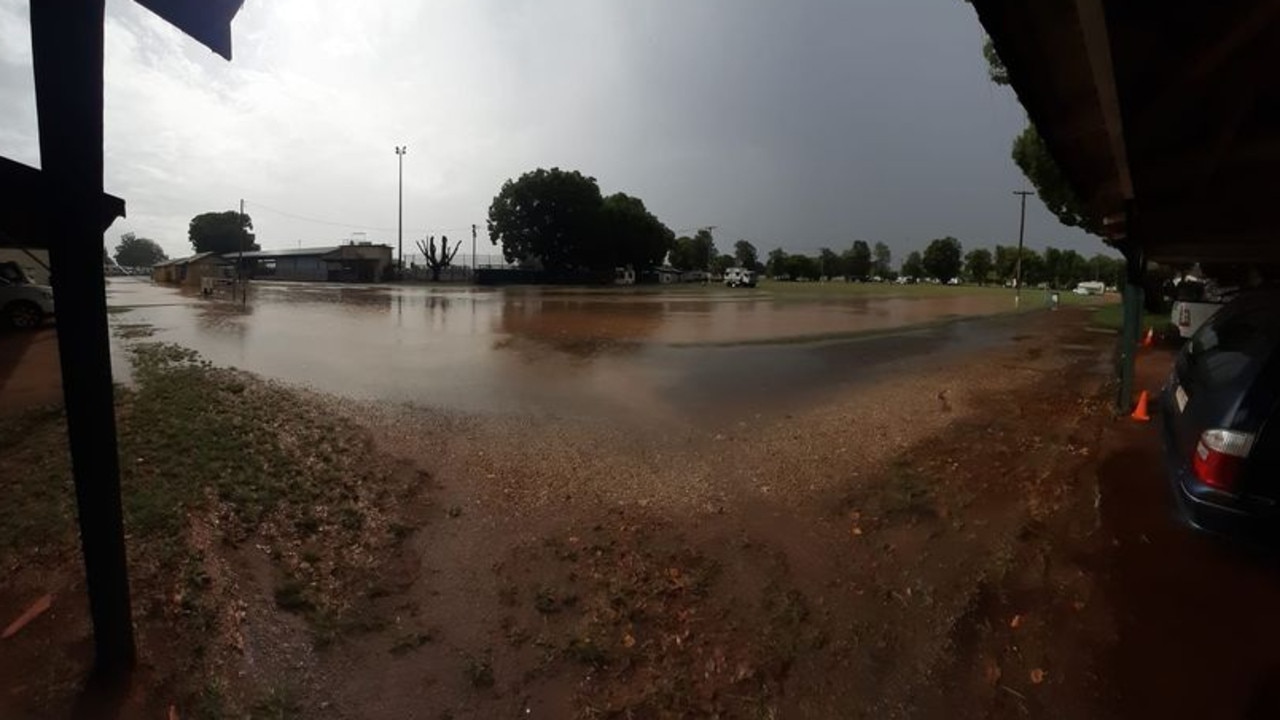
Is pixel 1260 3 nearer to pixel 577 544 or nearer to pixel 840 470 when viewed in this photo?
pixel 840 470

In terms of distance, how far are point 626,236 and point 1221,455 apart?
63.1 meters

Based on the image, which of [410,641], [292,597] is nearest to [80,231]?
[292,597]

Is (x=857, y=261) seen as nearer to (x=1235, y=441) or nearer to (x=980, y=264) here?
(x=980, y=264)

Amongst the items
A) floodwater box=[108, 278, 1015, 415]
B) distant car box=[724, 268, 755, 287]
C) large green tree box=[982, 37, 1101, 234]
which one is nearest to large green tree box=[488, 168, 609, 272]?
distant car box=[724, 268, 755, 287]

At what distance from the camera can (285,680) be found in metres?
3.09

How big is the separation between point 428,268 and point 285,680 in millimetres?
68283

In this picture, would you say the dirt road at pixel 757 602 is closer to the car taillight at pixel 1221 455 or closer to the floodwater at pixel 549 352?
the car taillight at pixel 1221 455

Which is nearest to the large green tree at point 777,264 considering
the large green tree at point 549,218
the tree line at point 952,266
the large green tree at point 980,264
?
the tree line at point 952,266

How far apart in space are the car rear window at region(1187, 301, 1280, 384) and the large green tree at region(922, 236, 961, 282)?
12364 centimetres

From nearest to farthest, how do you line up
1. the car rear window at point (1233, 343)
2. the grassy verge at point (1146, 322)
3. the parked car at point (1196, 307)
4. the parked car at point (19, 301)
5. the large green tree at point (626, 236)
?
the car rear window at point (1233, 343)
the parked car at point (1196, 307)
the parked car at point (19, 301)
the grassy verge at point (1146, 322)
the large green tree at point (626, 236)

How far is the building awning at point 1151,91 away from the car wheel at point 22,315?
62.0 feet

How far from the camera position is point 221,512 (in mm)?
4535

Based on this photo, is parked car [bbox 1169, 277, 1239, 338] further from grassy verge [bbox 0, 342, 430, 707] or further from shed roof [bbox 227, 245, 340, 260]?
shed roof [bbox 227, 245, 340, 260]

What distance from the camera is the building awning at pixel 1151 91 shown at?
3.30 meters
